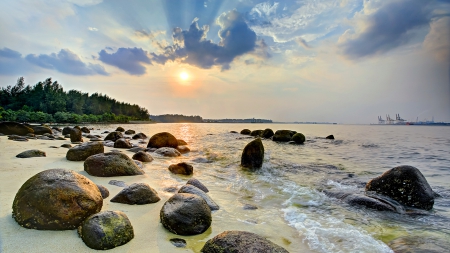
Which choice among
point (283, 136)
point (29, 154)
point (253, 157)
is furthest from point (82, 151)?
point (283, 136)

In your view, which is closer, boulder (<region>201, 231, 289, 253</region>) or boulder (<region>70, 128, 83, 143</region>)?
boulder (<region>201, 231, 289, 253</region>)

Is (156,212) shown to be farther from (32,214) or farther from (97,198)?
(32,214)

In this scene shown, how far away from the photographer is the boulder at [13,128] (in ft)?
55.6

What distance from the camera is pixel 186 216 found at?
11.6ft

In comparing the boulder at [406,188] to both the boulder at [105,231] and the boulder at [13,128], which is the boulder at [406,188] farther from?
the boulder at [13,128]

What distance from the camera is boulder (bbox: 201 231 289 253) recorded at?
2.76 metres

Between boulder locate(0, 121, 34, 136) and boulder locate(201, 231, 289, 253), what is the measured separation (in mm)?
21332

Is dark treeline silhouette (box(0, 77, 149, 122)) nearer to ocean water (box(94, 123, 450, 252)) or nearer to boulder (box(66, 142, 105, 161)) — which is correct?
boulder (box(66, 142, 105, 161))

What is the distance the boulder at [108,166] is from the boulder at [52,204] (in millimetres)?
2933

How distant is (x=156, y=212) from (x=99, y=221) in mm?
1304

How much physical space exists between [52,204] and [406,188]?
7497 mm

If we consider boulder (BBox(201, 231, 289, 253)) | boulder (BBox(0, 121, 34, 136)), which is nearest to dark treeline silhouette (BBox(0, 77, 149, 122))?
boulder (BBox(0, 121, 34, 136))

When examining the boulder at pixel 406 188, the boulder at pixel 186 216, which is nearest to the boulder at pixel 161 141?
the boulder at pixel 186 216

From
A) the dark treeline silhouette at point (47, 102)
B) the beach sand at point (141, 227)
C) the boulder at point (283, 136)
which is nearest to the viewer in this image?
the beach sand at point (141, 227)
